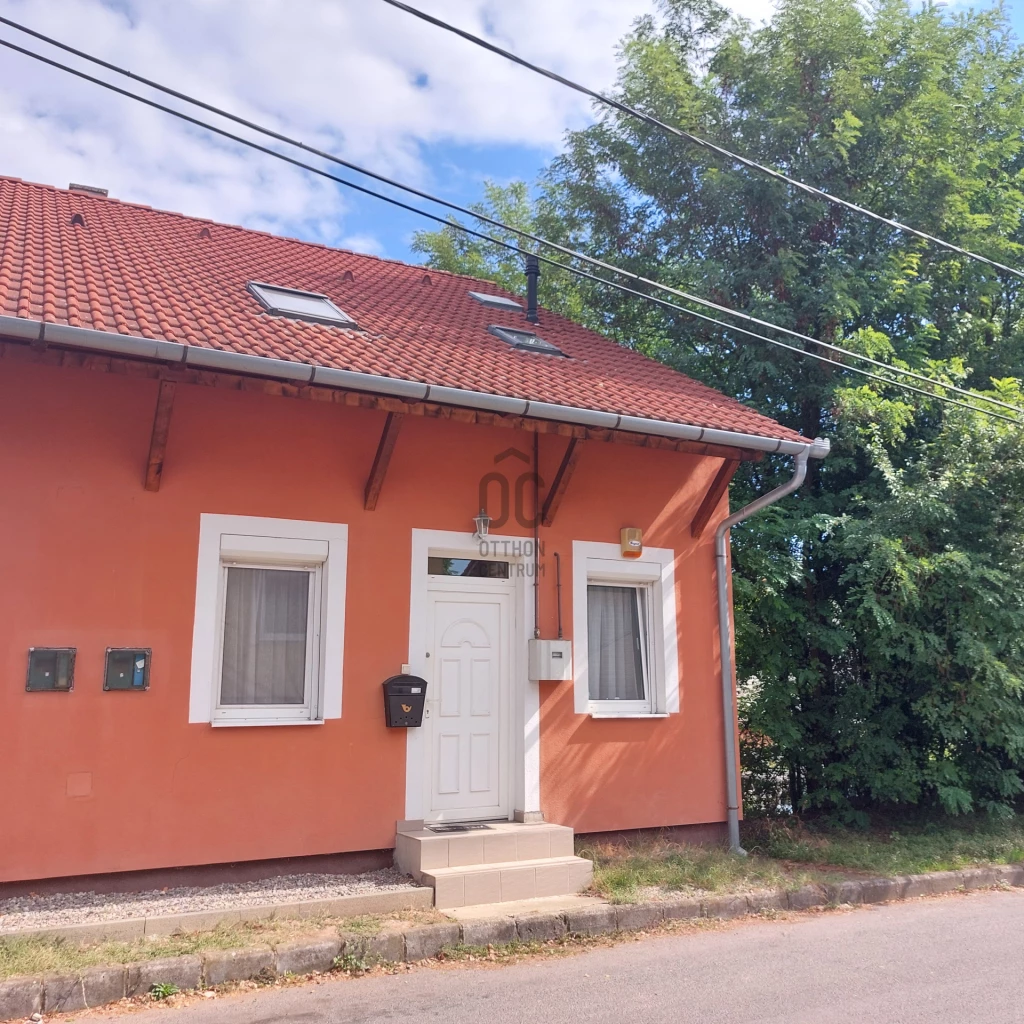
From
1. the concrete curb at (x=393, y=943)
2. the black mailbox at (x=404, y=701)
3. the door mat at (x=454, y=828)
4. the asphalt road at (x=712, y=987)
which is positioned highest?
the black mailbox at (x=404, y=701)

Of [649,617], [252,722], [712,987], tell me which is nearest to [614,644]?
[649,617]

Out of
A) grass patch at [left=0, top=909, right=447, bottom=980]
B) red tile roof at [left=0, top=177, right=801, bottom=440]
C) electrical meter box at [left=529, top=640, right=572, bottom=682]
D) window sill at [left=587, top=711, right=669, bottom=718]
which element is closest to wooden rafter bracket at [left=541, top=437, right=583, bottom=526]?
red tile roof at [left=0, top=177, right=801, bottom=440]

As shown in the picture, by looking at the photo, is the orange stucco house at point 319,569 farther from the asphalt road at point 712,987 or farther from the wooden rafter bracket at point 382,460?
the asphalt road at point 712,987

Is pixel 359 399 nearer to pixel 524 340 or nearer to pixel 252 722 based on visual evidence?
pixel 252 722

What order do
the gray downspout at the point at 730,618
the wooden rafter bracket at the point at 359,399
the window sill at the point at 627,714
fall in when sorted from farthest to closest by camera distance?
the gray downspout at the point at 730,618, the window sill at the point at 627,714, the wooden rafter bracket at the point at 359,399

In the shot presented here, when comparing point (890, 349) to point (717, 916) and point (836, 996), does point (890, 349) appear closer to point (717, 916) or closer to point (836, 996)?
point (717, 916)

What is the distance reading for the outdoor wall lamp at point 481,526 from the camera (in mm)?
7414

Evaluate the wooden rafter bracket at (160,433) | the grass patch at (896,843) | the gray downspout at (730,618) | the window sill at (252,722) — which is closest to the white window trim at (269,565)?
the window sill at (252,722)

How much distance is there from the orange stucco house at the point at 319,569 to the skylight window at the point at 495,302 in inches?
72.0

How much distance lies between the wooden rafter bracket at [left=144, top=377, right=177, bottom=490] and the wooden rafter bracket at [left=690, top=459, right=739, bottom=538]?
185 inches

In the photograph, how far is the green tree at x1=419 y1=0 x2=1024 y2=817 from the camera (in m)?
9.03

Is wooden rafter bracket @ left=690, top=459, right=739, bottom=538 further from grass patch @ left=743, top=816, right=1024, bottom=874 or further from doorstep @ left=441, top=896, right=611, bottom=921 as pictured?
doorstep @ left=441, top=896, right=611, bottom=921

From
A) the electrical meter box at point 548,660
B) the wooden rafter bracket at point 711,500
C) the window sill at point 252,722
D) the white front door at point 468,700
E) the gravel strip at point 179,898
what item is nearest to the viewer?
the gravel strip at point 179,898

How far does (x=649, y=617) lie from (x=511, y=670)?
1505mm
